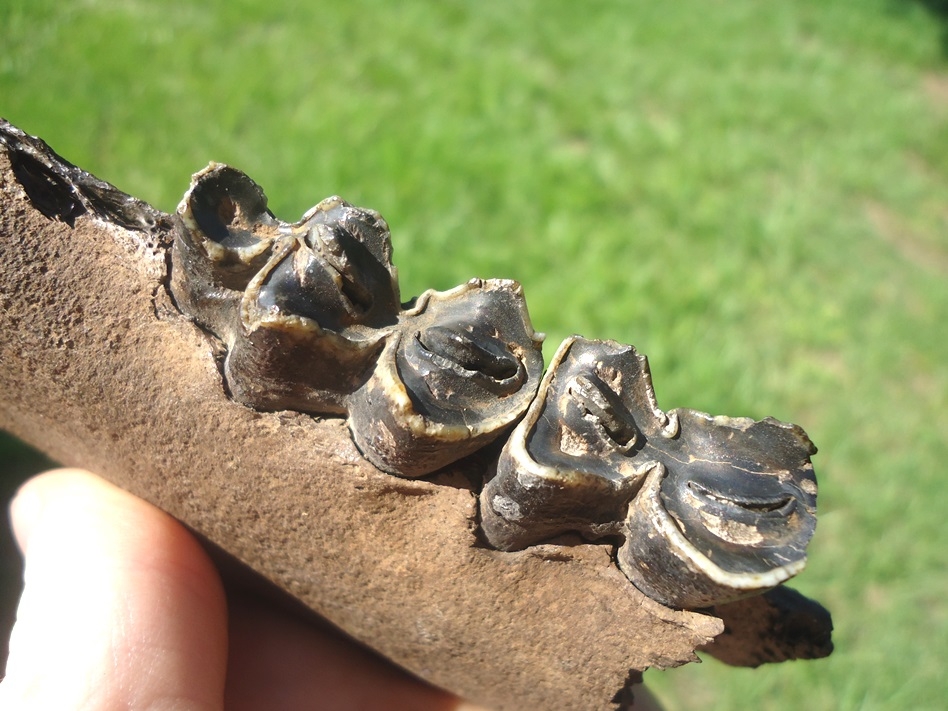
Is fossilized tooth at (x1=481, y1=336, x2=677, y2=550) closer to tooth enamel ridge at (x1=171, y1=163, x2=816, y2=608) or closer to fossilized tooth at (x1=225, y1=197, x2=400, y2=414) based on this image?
tooth enamel ridge at (x1=171, y1=163, x2=816, y2=608)

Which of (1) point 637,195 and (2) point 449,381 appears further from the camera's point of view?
(1) point 637,195

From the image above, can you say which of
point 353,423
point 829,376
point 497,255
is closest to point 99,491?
point 353,423

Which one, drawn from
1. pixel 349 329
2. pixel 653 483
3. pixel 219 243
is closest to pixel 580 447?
pixel 653 483

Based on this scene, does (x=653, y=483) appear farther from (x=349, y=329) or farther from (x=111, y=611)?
(x=111, y=611)

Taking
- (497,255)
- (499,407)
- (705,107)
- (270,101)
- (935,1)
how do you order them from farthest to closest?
1. (935,1)
2. (705,107)
3. (270,101)
4. (497,255)
5. (499,407)

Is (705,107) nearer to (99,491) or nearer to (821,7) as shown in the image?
(821,7)

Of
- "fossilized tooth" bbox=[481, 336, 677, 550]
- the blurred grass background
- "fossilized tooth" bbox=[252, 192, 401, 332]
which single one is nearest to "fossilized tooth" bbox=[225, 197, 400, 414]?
"fossilized tooth" bbox=[252, 192, 401, 332]
